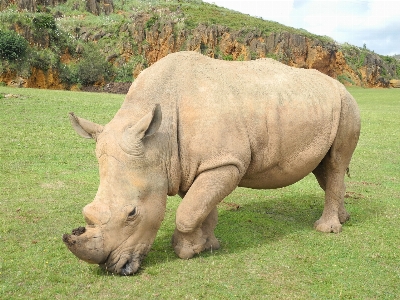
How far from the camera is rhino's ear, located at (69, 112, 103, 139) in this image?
5.05 metres

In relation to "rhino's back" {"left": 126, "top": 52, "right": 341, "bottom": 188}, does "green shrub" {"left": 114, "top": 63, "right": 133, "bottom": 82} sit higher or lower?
lower

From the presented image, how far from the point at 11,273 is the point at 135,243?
1336 millimetres

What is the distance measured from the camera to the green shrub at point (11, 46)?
3120 cm

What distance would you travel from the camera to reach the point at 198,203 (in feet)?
16.8

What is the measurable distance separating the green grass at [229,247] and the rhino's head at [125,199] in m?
0.31

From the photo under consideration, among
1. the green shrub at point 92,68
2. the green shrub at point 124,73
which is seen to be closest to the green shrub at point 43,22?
the green shrub at point 92,68

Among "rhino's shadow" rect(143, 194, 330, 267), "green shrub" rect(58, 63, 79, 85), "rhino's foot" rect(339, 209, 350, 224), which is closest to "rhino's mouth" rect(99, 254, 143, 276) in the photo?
"rhino's shadow" rect(143, 194, 330, 267)

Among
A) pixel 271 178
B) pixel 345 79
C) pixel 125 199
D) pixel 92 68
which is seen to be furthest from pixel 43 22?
pixel 125 199

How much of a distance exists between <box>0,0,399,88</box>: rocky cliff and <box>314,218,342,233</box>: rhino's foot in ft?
107

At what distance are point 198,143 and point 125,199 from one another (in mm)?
1010

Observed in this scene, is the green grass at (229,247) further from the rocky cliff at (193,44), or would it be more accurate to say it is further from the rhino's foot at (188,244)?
the rocky cliff at (193,44)

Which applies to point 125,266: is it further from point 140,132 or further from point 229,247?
point 229,247

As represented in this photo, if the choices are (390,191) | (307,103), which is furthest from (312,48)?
(307,103)

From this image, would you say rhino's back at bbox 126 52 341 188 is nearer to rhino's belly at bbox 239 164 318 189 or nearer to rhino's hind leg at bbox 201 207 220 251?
rhino's belly at bbox 239 164 318 189
